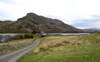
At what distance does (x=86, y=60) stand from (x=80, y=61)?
2.06ft

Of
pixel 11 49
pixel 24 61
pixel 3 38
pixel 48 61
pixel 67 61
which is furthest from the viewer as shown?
pixel 3 38

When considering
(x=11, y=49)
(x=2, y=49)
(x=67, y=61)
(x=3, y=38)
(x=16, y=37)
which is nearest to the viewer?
(x=67, y=61)

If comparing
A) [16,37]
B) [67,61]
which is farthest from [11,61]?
[16,37]

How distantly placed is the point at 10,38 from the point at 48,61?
6859 cm

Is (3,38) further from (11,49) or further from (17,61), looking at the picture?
(17,61)

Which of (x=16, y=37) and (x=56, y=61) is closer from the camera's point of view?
(x=56, y=61)

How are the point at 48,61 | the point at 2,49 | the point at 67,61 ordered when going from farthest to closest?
the point at 2,49 → the point at 48,61 → the point at 67,61

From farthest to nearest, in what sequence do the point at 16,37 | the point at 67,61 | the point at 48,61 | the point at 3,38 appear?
1. the point at 16,37
2. the point at 3,38
3. the point at 48,61
4. the point at 67,61

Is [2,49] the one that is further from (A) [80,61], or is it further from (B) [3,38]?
(B) [3,38]

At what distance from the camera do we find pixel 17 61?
20375 millimetres

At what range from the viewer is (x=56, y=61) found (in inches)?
628

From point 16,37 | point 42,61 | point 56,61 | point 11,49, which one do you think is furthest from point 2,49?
point 16,37

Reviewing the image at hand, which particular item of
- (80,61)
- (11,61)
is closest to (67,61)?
(80,61)

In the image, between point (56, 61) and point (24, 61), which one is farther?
point (24, 61)
